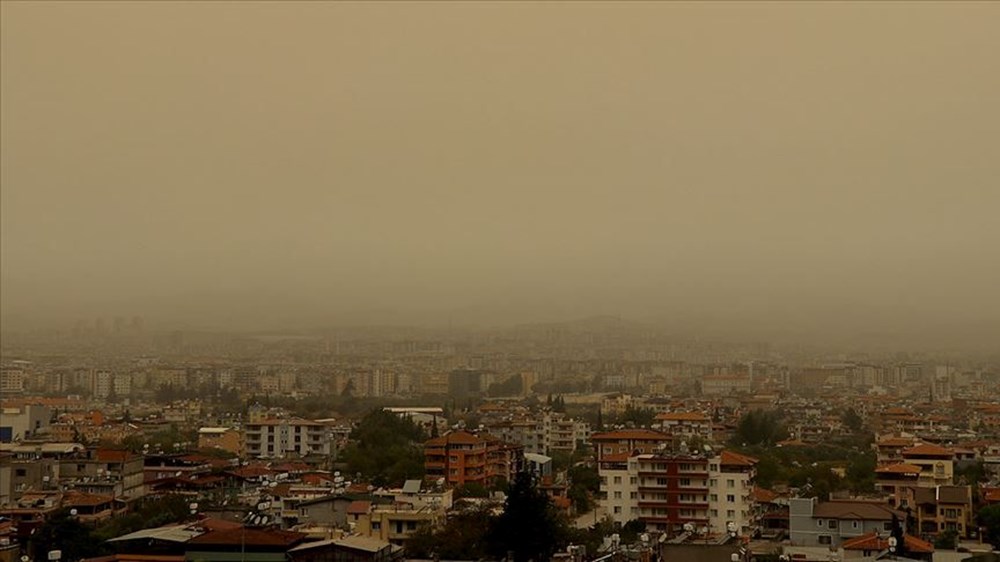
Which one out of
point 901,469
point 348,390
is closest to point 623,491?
point 901,469

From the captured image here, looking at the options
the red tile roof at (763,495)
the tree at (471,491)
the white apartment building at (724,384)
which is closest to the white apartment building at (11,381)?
the white apartment building at (724,384)

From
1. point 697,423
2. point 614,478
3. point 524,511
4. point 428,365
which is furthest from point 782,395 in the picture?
point 524,511

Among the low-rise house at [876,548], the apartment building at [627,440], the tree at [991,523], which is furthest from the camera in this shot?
the apartment building at [627,440]

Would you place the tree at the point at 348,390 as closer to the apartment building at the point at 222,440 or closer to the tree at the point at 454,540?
the apartment building at the point at 222,440

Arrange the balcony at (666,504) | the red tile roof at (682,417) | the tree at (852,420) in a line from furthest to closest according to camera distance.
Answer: the tree at (852,420)
the red tile roof at (682,417)
the balcony at (666,504)

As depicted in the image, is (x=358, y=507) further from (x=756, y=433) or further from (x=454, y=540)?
(x=756, y=433)

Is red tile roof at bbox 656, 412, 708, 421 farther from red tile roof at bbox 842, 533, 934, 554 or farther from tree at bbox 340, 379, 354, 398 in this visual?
tree at bbox 340, 379, 354, 398

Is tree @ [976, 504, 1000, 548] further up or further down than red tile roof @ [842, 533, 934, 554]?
further down

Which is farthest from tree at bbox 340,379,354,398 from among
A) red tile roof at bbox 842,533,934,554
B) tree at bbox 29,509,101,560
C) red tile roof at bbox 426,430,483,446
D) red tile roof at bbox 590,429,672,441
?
red tile roof at bbox 842,533,934,554
